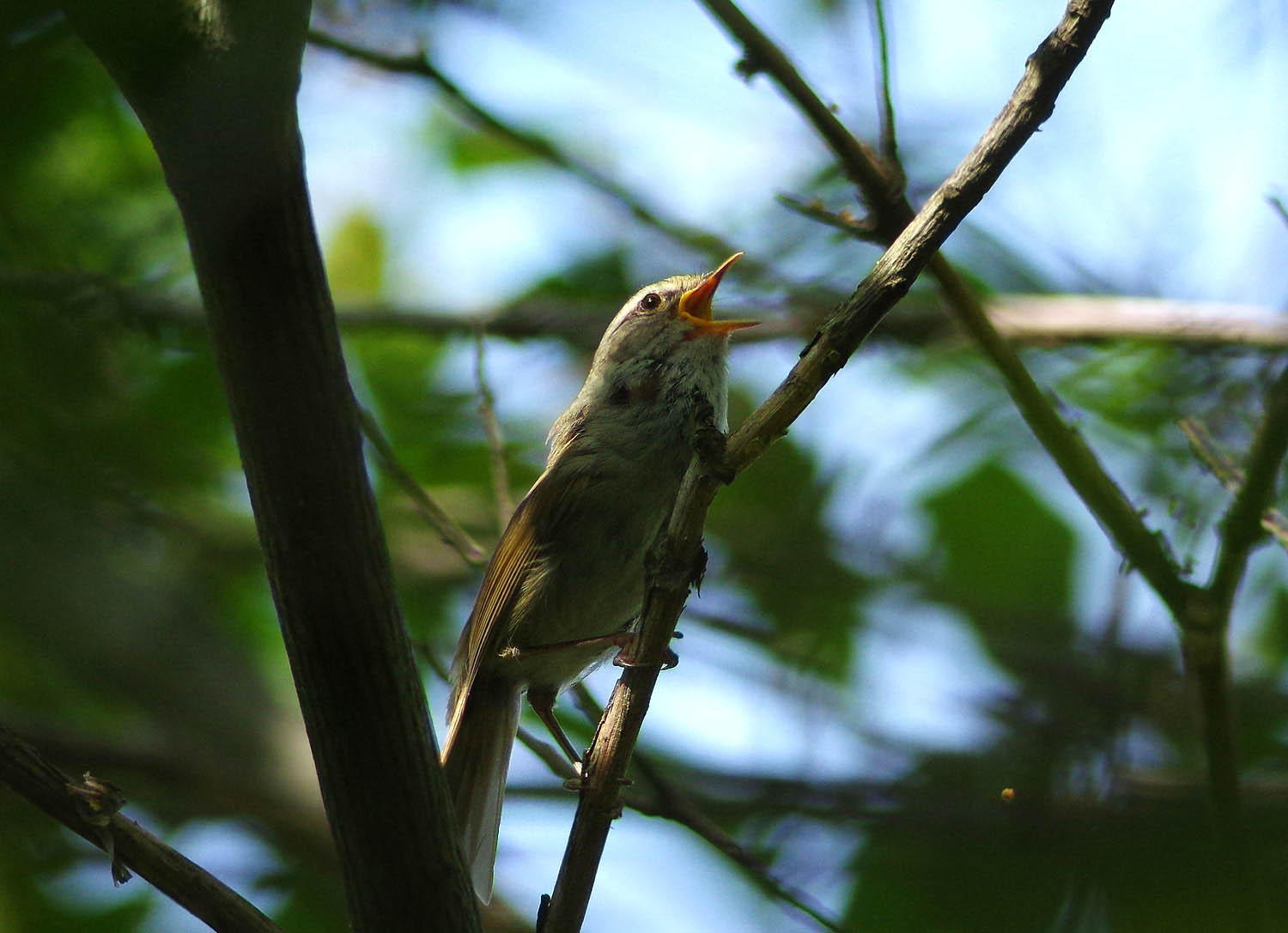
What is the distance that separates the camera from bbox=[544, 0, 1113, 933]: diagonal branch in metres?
2.70

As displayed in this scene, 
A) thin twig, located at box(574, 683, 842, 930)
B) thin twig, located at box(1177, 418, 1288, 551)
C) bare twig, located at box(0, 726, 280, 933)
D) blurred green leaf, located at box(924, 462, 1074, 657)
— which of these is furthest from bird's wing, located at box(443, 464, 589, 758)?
blurred green leaf, located at box(924, 462, 1074, 657)

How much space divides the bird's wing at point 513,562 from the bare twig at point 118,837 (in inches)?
75.4

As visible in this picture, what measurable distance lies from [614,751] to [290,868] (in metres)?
3.59

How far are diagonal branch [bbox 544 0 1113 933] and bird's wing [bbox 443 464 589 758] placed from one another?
156cm

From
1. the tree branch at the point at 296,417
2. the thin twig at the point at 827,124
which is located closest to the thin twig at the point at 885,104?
the thin twig at the point at 827,124

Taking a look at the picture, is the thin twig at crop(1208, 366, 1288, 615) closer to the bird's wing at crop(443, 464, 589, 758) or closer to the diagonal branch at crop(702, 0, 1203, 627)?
the diagonal branch at crop(702, 0, 1203, 627)

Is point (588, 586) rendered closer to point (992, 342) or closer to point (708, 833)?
point (708, 833)

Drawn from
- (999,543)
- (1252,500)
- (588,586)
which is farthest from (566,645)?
(999,543)

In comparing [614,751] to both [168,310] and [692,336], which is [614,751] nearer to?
[692,336]

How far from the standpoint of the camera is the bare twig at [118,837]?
2428 mm

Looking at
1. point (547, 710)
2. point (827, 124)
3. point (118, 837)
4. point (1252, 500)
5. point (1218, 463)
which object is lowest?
point (118, 837)

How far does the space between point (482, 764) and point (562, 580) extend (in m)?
0.75

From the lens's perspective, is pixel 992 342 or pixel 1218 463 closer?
pixel 992 342

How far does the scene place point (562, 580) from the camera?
4.55m
